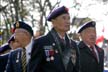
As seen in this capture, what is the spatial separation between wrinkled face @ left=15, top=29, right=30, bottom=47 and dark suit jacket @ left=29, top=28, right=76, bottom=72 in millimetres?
740

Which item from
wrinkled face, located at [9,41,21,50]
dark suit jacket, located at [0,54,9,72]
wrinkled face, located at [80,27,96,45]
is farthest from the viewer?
dark suit jacket, located at [0,54,9,72]

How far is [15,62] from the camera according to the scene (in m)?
5.87

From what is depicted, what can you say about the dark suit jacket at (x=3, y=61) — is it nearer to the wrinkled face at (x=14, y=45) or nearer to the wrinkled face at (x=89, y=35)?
the wrinkled face at (x=14, y=45)

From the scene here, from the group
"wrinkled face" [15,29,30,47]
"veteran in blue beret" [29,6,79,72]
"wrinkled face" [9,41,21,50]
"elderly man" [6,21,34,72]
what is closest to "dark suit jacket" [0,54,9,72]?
"wrinkled face" [9,41,21,50]

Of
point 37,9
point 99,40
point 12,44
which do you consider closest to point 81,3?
point 37,9

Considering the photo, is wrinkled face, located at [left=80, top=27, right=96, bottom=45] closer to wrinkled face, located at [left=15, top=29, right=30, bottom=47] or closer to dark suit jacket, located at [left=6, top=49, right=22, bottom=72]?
wrinkled face, located at [left=15, top=29, right=30, bottom=47]

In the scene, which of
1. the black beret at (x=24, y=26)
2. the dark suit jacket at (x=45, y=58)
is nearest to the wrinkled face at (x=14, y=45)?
the black beret at (x=24, y=26)

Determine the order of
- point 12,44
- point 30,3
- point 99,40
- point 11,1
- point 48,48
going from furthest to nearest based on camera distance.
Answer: point 30,3
point 11,1
point 99,40
point 12,44
point 48,48

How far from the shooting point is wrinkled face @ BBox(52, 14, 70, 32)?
5027mm

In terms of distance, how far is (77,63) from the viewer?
17.2 ft

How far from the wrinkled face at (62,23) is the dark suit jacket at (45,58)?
182 millimetres

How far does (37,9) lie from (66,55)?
24368 mm

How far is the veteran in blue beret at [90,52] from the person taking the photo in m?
6.07

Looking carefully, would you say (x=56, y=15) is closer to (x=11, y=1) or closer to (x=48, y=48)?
(x=48, y=48)
